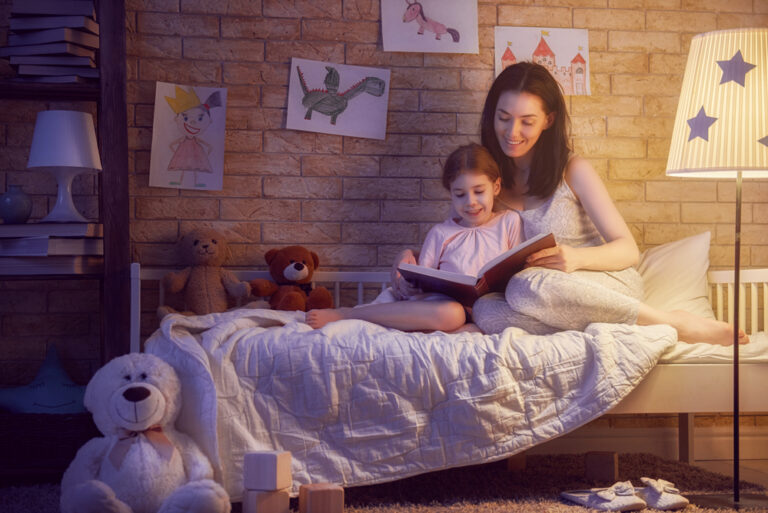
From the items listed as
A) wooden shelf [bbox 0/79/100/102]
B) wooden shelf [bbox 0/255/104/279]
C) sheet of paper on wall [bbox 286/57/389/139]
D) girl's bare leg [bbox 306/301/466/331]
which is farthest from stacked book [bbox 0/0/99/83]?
girl's bare leg [bbox 306/301/466/331]

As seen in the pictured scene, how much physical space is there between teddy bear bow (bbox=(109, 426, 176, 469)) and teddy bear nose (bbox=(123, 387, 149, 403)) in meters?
0.08

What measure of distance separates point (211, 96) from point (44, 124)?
533 millimetres

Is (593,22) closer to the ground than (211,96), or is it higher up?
higher up

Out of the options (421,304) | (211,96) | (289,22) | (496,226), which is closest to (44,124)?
(211,96)

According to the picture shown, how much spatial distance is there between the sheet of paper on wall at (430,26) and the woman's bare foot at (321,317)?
0.99m

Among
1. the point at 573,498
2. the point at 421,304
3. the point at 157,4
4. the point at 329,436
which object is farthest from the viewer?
the point at 157,4

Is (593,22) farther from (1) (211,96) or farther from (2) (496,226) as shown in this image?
(1) (211,96)

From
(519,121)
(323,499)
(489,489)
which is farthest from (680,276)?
(323,499)

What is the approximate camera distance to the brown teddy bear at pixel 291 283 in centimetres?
224

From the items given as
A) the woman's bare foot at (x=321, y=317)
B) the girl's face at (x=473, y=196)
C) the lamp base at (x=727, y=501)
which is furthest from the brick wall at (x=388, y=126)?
the lamp base at (x=727, y=501)

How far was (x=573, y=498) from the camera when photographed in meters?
1.74

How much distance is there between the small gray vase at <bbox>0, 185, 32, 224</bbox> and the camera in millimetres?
2023

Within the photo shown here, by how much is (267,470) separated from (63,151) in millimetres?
1102

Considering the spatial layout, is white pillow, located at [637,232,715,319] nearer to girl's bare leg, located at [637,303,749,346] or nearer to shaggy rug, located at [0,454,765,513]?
girl's bare leg, located at [637,303,749,346]
